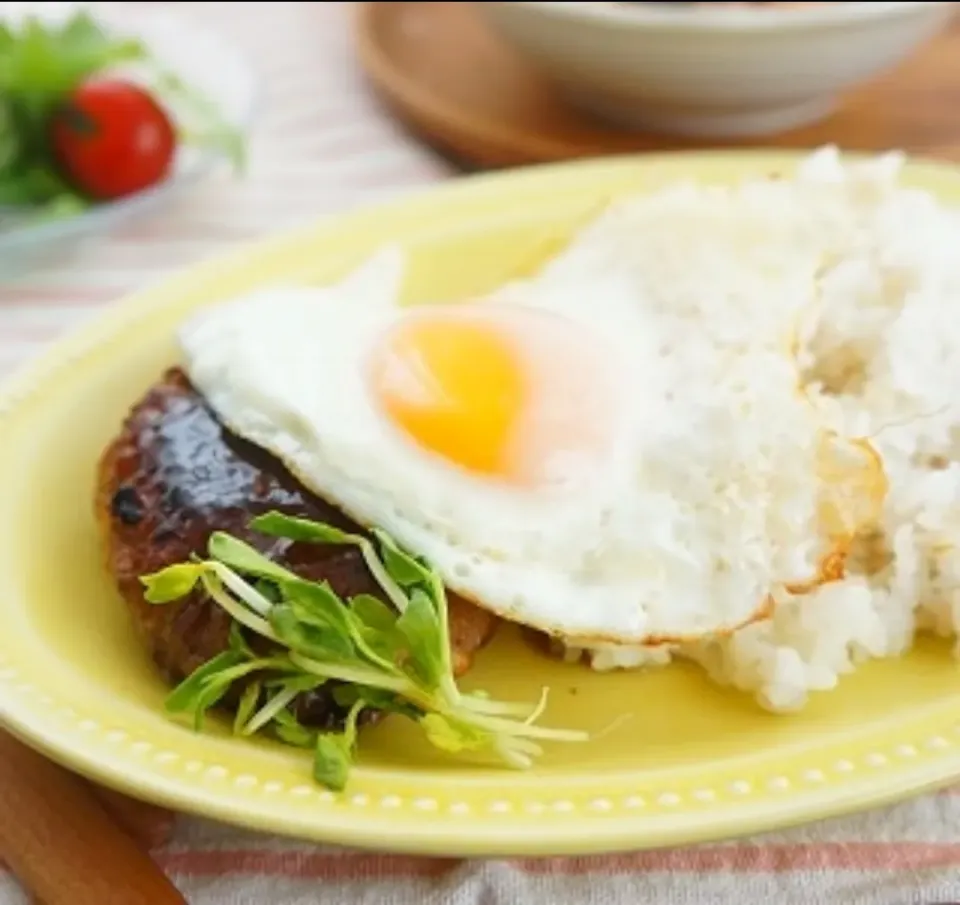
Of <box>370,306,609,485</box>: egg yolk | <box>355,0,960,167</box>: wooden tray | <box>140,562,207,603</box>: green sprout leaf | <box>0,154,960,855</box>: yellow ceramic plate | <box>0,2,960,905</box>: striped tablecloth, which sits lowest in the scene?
<box>355,0,960,167</box>: wooden tray

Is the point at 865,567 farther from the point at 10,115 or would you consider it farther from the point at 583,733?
→ the point at 10,115

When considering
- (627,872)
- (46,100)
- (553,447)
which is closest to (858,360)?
(553,447)

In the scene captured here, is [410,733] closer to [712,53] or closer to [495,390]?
[495,390]

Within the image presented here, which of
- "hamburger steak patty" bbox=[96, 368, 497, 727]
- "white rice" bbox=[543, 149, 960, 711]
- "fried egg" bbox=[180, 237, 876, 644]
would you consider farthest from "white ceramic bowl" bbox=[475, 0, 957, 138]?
"hamburger steak patty" bbox=[96, 368, 497, 727]

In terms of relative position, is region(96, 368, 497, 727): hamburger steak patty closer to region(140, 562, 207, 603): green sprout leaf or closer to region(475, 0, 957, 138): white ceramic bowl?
region(140, 562, 207, 603): green sprout leaf

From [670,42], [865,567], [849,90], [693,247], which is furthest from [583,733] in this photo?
[849,90]

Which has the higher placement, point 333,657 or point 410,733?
point 333,657

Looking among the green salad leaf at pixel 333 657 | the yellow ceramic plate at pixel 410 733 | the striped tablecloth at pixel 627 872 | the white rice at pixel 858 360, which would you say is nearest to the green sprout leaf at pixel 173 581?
the green salad leaf at pixel 333 657
